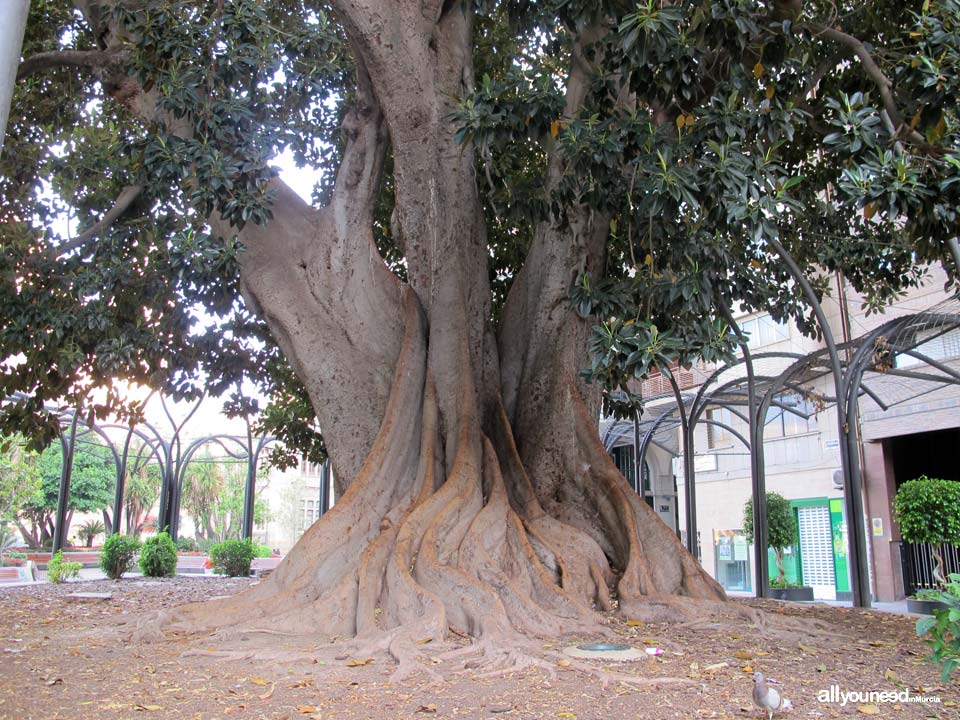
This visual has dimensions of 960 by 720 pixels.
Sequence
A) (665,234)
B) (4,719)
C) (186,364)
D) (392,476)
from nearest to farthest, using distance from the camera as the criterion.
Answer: (4,719) < (665,234) < (392,476) < (186,364)

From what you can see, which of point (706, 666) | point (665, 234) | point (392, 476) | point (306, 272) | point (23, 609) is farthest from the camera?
point (23, 609)

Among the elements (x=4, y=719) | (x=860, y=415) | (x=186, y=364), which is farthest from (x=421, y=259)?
(x=860, y=415)

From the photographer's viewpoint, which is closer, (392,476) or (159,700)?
(159,700)

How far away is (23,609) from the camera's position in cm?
864

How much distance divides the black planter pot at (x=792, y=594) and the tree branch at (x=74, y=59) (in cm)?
1202

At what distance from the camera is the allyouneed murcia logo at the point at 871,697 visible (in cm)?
389

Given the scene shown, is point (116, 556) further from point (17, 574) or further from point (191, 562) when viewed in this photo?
point (191, 562)

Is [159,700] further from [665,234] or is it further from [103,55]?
[103,55]

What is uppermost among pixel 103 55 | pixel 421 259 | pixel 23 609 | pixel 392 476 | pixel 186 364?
pixel 103 55

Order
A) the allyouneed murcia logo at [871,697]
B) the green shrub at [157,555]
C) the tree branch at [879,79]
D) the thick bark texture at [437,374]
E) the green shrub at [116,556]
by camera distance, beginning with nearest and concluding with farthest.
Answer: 1. the allyouneed murcia logo at [871,697]
2. the tree branch at [879,79]
3. the thick bark texture at [437,374]
4. the green shrub at [116,556]
5. the green shrub at [157,555]

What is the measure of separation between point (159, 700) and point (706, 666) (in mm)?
2840

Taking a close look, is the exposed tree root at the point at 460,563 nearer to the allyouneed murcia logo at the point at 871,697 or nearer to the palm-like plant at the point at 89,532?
the allyouneed murcia logo at the point at 871,697

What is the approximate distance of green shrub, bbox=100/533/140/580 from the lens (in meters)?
14.1

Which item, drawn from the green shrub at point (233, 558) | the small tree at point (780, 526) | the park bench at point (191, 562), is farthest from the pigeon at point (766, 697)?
the park bench at point (191, 562)
